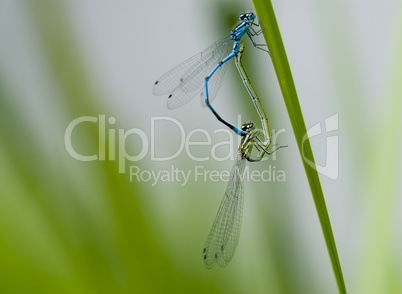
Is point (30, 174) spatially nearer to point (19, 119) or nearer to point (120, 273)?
point (19, 119)

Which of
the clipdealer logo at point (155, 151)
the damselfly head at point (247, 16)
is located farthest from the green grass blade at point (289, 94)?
the damselfly head at point (247, 16)

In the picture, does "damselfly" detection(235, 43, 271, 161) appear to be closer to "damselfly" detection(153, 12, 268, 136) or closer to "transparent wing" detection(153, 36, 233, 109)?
"damselfly" detection(153, 12, 268, 136)

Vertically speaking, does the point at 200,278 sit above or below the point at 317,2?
below

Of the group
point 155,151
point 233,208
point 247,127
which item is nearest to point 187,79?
point 155,151

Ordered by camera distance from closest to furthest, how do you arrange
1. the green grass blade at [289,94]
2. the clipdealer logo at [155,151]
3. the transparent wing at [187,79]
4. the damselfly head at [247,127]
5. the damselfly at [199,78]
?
the green grass blade at [289,94]
the clipdealer logo at [155,151]
the damselfly head at [247,127]
the damselfly at [199,78]
the transparent wing at [187,79]

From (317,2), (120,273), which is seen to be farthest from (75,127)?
(317,2)

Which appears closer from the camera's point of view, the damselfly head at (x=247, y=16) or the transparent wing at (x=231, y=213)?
the damselfly head at (x=247, y=16)

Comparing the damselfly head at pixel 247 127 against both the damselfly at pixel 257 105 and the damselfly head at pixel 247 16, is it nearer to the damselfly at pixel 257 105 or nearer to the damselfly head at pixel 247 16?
the damselfly at pixel 257 105
